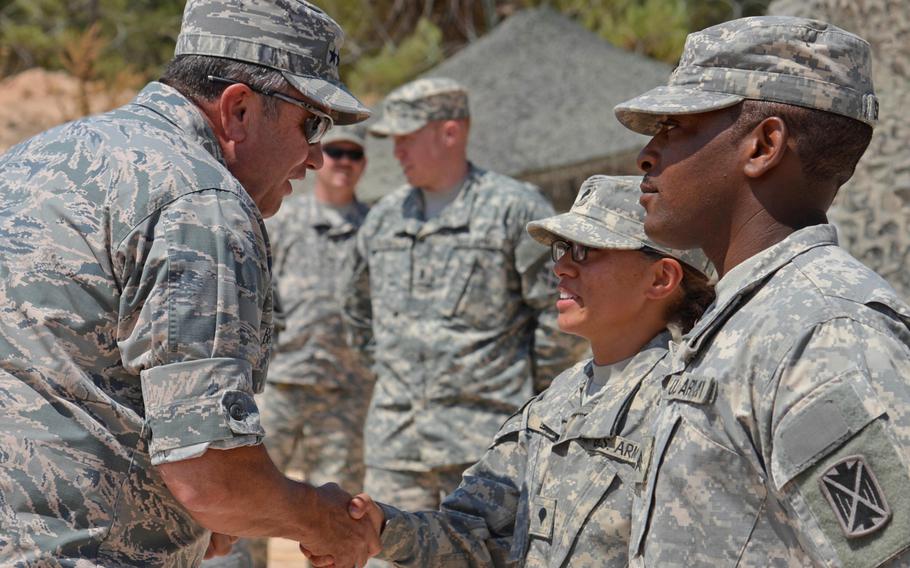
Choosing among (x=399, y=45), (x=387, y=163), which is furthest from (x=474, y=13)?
(x=387, y=163)

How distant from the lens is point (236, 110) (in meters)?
2.69

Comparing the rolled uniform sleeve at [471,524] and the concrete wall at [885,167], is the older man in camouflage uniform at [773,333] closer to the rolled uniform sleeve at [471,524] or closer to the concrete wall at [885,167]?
the rolled uniform sleeve at [471,524]

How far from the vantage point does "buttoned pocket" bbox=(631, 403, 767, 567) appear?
6.32 ft

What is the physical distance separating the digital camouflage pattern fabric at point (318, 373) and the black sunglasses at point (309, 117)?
158 inches

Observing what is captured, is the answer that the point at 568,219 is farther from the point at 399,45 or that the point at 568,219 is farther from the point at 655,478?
the point at 399,45

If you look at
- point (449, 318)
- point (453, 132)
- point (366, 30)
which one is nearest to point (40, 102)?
point (366, 30)

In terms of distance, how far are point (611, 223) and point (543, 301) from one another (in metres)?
2.43

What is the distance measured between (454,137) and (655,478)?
394 centimetres

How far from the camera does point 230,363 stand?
232cm

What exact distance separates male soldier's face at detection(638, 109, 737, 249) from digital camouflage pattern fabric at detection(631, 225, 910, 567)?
0.35 ft

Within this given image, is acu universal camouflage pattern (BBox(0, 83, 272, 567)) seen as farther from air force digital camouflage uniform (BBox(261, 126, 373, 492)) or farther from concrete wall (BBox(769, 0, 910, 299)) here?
air force digital camouflage uniform (BBox(261, 126, 373, 492))

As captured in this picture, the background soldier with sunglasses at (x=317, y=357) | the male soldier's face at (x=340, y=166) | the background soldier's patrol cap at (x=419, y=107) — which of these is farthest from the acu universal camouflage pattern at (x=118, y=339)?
the male soldier's face at (x=340, y=166)

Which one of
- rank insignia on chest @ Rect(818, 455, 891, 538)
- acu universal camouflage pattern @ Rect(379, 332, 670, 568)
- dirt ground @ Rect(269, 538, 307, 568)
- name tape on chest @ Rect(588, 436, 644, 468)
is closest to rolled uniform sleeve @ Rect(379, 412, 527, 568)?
acu universal camouflage pattern @ Rect(379, 332, 670, 568)

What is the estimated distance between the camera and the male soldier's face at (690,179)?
2121 millimetres
